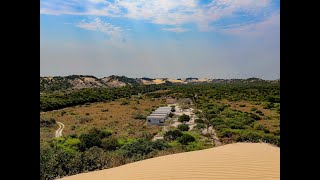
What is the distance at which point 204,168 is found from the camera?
26.7 ft

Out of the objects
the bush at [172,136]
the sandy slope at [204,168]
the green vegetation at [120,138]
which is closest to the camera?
the sandy slope at [204,168]

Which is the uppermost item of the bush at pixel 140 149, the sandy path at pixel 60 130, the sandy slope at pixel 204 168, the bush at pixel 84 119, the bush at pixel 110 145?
the sandy slope at pixel 204 168

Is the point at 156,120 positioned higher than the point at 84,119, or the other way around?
the point at 156,120

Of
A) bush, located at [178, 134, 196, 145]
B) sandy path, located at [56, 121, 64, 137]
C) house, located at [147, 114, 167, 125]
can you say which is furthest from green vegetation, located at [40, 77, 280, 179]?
house, located at [147, 114, 167, 125]

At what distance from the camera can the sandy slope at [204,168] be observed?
24.7 feet

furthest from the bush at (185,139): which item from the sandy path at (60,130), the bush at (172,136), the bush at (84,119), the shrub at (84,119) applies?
the shrub at (84,119)

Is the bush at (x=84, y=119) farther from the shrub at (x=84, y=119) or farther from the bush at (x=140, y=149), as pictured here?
the bush at (x=140, y=149)

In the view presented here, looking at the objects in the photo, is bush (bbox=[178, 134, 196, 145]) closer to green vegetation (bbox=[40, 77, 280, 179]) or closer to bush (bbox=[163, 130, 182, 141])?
green vegetation (bbox=[40, 77, 280, 179])

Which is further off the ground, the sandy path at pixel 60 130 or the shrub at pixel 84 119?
the shrub at pixel 84 119

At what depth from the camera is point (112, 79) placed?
319 ft

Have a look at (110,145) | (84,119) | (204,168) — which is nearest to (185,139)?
(110,145)

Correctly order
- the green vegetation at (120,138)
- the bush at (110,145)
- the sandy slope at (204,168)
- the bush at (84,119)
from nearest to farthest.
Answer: the sandy slope at (204,168) < the green vegetation at (120,138) < the bush at (110,145) < the bush at (84,119)

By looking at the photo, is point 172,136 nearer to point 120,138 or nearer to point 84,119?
point 120,138
